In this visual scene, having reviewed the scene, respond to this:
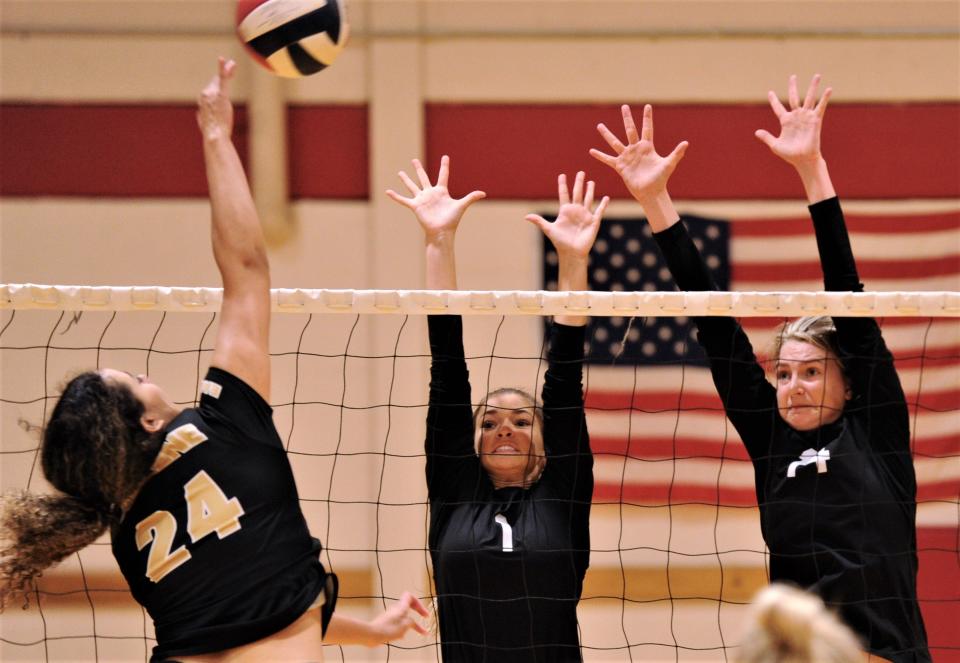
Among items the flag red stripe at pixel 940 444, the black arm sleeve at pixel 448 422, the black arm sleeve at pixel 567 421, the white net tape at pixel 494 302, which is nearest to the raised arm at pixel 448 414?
the black arm sleeve at pixel 448 422

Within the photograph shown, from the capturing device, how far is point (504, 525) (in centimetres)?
345

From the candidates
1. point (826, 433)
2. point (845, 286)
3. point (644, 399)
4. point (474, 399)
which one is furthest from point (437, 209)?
point (644, 399)

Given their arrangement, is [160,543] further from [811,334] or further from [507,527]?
[811,334]

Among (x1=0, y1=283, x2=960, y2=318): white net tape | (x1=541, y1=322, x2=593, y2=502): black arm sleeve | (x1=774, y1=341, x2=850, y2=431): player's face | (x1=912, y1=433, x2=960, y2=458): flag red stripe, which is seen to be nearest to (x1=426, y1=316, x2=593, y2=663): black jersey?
(x1=541, y1=322, x2=593, y2=502): black arm sleeve

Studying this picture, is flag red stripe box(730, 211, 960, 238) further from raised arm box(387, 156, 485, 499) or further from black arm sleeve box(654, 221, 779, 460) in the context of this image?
raised arm box(387, 156, 485, 499)

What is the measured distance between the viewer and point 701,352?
23.6 feet

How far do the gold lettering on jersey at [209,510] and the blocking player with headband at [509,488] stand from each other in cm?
100

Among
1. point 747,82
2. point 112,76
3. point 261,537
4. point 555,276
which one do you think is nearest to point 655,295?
point 261,537

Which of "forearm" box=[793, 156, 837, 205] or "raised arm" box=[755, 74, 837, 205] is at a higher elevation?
"raised arm" box=[755, 74, 837, 205]

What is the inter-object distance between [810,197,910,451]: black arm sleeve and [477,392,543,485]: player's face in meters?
1.02

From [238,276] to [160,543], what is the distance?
0.66 metres

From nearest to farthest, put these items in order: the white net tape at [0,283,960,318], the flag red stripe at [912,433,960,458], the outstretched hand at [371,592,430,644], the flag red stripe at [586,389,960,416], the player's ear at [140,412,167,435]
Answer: the player's ear at [140,412,167,435] < the outstretched hand at [371,592,430,644] < the white net tape at [0,283,960,318] < the flag red stripe at [912,433,960,458] < the flag red stripe at [586,389,960,416]

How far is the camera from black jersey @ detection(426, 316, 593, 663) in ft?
11.0

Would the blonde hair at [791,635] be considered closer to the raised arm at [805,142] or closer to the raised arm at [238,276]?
the raised arm at [238,276]
